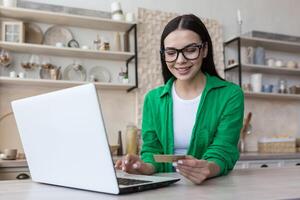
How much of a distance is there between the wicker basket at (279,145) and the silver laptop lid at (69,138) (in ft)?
9.11

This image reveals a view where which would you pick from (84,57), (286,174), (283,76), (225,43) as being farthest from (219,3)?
(286,174)

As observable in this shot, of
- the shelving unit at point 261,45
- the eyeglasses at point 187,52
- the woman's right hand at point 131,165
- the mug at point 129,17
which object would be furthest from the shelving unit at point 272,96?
the woman's right hand at point 131,165

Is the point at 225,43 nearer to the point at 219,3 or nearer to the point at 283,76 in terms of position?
the point at 219,3

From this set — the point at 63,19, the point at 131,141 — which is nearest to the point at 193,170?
the point at 131,141

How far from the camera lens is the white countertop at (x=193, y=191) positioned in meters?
0.81

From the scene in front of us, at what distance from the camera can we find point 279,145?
343cm

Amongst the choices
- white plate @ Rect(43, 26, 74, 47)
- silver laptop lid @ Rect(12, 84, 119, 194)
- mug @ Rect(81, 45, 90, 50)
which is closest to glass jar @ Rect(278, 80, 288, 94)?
mug @ Rect(81, 45, 90, 50)

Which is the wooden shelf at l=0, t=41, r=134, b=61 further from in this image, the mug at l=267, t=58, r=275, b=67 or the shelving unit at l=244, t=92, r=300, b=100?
the mug at l=267, t=58, r=275, b=67

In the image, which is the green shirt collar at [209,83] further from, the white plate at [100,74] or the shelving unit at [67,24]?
the white plate at [100,74]

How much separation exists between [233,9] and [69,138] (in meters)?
3.23

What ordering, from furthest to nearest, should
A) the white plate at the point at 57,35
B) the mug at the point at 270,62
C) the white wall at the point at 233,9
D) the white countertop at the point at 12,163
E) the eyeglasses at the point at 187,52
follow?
the mug at the point at 270,62
the white wall at the point at 233,9
the white plate at the point at 57,35
the white countertop at the point at 12,163
the eyeglasses at the point at 187,52

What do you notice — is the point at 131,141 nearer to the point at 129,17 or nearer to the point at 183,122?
the point at 129,17

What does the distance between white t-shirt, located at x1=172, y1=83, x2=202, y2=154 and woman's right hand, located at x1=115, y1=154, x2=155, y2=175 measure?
0.20 m

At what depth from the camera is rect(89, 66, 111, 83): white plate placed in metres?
3.13
